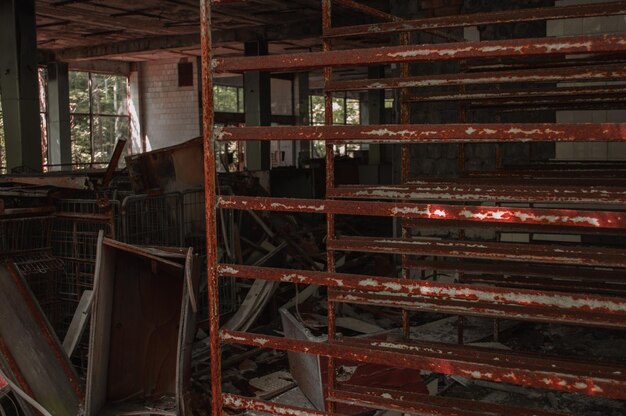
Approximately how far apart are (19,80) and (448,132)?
979cm

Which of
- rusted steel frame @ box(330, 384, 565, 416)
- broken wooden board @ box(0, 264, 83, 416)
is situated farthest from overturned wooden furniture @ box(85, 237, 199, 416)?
rusted steel frame @ box(330, 384, 565, 416)

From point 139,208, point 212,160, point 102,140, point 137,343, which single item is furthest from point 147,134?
point 212,160

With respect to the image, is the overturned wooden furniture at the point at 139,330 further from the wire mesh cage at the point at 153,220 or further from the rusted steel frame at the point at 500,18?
the rusted steel frame at the point at 500,18

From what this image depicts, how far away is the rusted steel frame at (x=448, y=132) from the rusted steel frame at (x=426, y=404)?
1.23 m

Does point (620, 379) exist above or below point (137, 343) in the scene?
above

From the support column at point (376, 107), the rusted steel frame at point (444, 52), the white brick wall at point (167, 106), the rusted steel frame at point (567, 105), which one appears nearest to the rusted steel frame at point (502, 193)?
the rusted steel frame at point (444, 52)

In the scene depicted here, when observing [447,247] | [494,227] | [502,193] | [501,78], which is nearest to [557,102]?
[494,227]

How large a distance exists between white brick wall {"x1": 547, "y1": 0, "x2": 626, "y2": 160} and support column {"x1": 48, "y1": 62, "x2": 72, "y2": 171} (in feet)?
51.9

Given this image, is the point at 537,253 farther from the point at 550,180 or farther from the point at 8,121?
the point at 8,121

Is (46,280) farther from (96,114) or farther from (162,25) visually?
(96,114)

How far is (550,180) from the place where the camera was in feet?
16.1

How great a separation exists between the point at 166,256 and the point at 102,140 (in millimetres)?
19835

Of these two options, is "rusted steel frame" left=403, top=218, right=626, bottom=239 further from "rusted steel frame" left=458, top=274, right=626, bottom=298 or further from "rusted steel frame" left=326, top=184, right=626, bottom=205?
"rusted steel frame" left=326, top=184, right=626, bottom=205

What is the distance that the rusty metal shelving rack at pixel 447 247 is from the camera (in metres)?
2.62
